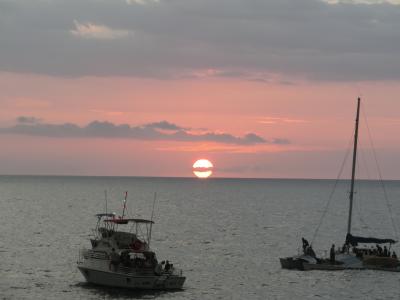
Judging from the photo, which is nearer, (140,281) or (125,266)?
(140,281)

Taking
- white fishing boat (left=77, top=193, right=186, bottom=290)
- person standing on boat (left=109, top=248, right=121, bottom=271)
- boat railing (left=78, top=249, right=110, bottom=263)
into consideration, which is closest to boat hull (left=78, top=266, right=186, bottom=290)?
white fishing boat (left=77, top=193, right=186, bottom=290)

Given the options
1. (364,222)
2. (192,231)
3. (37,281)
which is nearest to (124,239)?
(37,281)

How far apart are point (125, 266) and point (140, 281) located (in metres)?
2.13

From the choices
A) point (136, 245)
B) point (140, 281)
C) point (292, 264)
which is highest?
point (136, 245)

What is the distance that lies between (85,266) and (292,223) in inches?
4201

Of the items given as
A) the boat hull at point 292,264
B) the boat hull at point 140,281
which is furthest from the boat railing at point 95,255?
the boat hull at point 292,264

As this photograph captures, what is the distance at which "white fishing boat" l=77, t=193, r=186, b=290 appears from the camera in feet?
237

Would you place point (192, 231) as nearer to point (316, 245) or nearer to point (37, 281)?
point (316, 245)

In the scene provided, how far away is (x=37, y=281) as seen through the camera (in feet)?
265

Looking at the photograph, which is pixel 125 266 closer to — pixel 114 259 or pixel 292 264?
pixel 114 259

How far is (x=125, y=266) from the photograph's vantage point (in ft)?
239

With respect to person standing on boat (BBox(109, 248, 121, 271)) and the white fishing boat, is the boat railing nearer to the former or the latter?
the white fishing boat

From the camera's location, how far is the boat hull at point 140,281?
71.8 metres

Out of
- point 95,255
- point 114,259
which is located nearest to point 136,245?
point 114,259
